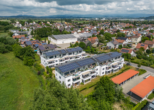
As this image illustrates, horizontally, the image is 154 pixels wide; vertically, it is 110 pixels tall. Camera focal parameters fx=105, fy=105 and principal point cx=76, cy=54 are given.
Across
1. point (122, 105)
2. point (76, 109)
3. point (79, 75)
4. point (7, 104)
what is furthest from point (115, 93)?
point (7, 104)

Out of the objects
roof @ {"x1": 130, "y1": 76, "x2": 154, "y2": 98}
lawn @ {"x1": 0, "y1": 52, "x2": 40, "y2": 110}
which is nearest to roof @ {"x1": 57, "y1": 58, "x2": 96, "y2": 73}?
lawn @ {"x1": 0, "y1": 52, "x2": 40, "y2": 110}

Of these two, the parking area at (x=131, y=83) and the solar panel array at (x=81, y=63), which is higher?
the solar panel array at (x=81, y=63)

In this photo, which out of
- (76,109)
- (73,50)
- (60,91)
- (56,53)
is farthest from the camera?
(73,50)

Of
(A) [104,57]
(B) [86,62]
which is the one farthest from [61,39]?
(B) [86,62]

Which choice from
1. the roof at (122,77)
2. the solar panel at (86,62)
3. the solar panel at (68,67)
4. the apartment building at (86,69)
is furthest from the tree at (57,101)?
the roof at (122,77)

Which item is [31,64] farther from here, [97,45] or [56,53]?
[97,45]

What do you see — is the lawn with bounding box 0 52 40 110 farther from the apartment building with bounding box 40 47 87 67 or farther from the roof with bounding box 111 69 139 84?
the roof with bounding box 111 69 139 84

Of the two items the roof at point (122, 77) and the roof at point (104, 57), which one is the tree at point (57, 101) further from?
the roof at point (104, 57)
